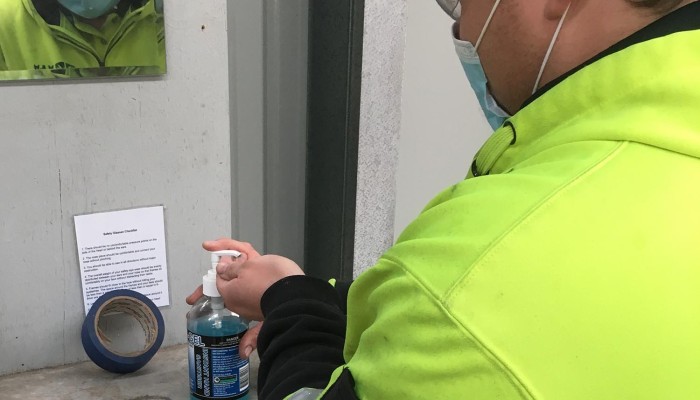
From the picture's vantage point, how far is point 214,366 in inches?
38.1

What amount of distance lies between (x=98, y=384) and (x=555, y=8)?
852 mm

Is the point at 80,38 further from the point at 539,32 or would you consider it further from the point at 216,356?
the point at 539,32

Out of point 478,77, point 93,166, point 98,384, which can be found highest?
point 478,77

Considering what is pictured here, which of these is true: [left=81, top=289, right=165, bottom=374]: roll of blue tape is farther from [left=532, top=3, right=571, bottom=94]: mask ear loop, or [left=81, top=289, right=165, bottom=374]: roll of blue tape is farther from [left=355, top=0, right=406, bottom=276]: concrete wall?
[left=532, top=3, right=571, bottom=94]: mask ear loop

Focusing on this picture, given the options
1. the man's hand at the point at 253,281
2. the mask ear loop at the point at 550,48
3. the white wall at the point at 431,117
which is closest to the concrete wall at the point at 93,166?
the man's hand at the point at 253,281

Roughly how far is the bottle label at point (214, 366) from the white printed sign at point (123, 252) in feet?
0.54

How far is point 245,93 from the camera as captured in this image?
125cm

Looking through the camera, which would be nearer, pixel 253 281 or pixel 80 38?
pixel 253 281

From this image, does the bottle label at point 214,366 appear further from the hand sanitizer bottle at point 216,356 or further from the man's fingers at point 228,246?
the man's fingers at point 228,246

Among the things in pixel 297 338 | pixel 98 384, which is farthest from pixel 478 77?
pixel 98 384

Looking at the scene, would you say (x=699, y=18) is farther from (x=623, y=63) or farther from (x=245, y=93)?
(x=245, y=93)

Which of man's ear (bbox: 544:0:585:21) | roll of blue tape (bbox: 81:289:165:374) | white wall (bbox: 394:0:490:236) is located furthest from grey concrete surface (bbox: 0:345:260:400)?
man's ear (bbox: 544:0:585:21)

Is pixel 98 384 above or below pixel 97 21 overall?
below

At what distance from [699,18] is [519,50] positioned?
139 mm
